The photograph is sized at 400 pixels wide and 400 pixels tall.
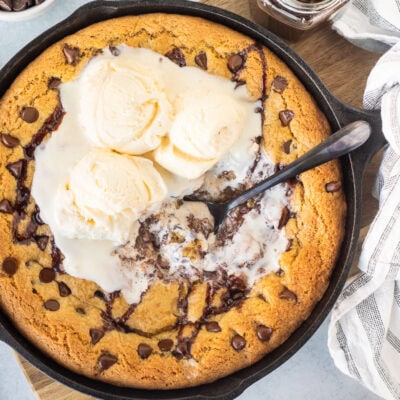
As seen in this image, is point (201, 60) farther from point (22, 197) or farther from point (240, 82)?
point (22, 197)

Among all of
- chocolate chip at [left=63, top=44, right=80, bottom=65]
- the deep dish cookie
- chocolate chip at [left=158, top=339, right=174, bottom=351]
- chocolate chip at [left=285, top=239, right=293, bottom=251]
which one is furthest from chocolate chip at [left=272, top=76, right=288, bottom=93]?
chocolate chip at [left=158, top=339, right=174, bottom=351]

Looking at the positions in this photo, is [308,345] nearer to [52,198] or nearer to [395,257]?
[395,257]

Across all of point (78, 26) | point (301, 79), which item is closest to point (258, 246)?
point (301, 79)

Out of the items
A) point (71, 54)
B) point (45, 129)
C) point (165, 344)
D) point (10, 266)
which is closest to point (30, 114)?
point (45, 129)

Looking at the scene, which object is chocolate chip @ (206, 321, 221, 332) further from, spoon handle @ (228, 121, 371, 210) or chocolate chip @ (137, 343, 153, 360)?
spoon handle @ (228, 121, 371, 210)

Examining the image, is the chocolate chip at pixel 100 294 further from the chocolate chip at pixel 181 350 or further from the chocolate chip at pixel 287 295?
the chocolate chip at pixel 287 295
